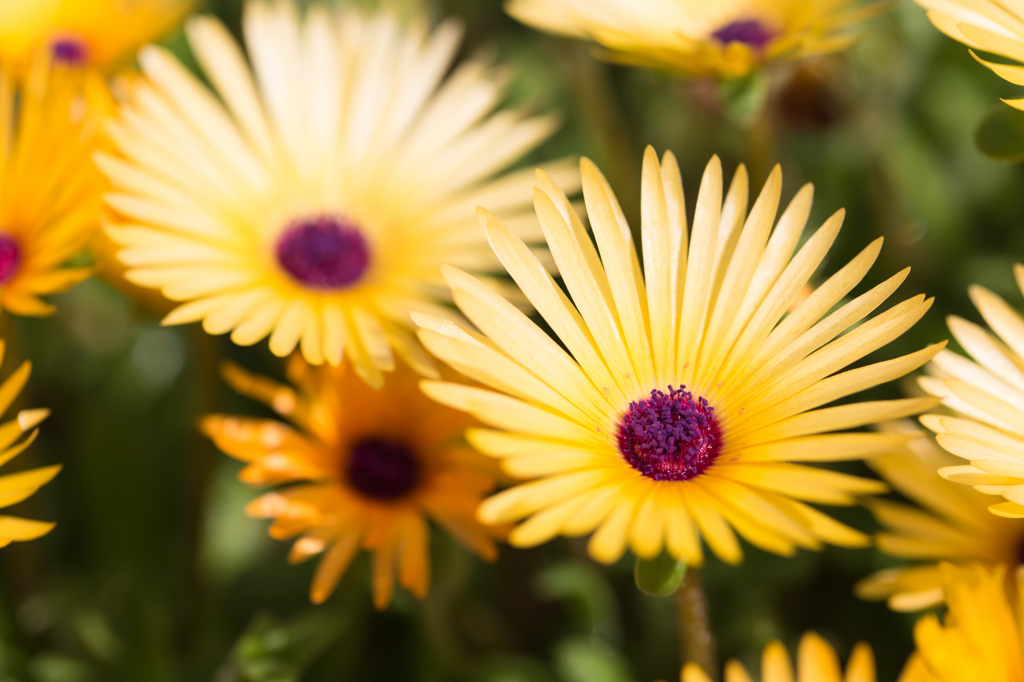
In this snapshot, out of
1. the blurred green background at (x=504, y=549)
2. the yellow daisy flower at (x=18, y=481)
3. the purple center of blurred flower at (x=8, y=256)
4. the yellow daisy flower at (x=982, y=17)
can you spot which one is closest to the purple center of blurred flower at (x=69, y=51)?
the blurred green background at (x=504, y=549)

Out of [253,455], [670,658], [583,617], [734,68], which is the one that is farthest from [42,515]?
[734,68]

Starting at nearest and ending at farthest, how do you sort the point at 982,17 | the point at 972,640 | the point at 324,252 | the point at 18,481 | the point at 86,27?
the point at 972,640
the point at 18,481
the point at 982,17
the point at 324,252
the point at 86,27

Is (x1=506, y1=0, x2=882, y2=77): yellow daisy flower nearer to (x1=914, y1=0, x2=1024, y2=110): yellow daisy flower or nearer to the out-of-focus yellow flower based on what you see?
(x1=914, y1=0, x2=1024, y2=110): yellow daisy flower

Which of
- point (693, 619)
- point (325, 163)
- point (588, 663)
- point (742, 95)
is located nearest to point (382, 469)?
point (588, 663)

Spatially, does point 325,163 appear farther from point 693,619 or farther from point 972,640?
point 972,640

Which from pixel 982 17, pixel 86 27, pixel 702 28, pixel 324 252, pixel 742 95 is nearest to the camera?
pixel 982 17

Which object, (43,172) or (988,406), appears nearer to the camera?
(988,406)

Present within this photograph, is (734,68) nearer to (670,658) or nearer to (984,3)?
(984,3)
